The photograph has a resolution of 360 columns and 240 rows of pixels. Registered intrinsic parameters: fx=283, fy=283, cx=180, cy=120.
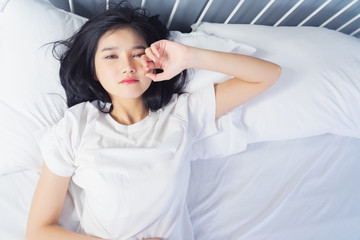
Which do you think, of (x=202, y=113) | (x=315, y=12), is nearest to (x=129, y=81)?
(x=202, y=113)

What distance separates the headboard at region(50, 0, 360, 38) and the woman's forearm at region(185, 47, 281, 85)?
0.38 meters

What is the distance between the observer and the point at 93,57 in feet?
2.97

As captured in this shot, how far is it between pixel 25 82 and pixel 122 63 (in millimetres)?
363

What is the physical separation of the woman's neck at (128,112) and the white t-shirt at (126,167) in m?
0.03

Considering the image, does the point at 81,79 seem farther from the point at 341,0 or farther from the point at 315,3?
the point at 341,0

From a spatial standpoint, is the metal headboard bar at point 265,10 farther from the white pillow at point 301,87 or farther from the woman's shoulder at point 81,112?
the woman's shoulder at point 81,112

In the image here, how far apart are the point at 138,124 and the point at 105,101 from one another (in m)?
0.17

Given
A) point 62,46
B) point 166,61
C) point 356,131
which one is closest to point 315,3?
point 356,131

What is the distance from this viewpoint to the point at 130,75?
80 centimetres

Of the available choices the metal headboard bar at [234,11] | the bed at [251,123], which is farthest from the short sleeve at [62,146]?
the metal headboard bar at [234,11]

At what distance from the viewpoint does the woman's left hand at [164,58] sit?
31.5 inches

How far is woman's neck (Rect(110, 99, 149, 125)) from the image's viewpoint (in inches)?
36.8

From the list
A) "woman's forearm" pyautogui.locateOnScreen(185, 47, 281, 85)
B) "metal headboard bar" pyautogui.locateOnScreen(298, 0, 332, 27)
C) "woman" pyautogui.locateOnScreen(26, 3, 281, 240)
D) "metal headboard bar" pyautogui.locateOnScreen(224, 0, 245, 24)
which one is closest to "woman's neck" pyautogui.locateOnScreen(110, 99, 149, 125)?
"woman" pyautogui.locateOnScreen(26, 3, 281, 240)

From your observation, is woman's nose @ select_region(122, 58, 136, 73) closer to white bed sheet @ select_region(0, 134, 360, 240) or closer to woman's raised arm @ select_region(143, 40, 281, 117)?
woman's raised arm @ select_region(143, 40, 281, 117)
